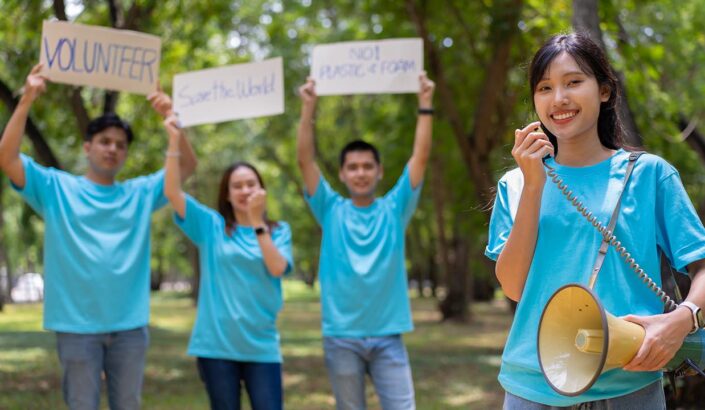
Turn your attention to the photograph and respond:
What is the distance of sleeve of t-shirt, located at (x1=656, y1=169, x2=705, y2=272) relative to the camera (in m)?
2.17

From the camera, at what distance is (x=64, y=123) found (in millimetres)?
10398

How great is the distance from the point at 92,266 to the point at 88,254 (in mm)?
67

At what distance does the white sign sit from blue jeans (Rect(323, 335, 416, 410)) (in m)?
1.73

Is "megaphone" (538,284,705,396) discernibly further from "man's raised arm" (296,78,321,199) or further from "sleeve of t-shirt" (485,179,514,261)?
"man's raised arm" (296,78,321,199)

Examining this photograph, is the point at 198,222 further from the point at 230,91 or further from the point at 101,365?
the point at 230,91

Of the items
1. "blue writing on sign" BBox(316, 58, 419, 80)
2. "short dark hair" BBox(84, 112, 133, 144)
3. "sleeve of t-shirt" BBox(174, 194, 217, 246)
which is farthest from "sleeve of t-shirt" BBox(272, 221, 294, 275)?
"blue writing on sign" BBox(316, 58, 419, 80)

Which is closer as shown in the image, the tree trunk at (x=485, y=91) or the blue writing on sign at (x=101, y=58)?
the blue writing on sign at (x=101, y=58)

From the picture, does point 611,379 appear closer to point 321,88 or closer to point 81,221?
point 81,221

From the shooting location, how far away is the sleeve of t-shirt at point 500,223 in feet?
7.97

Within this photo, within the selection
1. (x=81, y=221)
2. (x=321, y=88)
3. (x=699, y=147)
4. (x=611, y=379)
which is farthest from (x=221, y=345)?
(x=699, y=147)

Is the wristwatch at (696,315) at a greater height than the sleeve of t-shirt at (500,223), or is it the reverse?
the sleeve of t-shirt at (500,223)

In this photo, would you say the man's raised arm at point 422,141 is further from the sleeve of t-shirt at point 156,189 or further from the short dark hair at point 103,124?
the short dark hair at point 103,124

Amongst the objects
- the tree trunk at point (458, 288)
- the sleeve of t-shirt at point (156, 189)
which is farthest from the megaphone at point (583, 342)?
the tree trunk at point (458, 288)

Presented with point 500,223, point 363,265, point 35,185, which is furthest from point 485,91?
point 500,223
